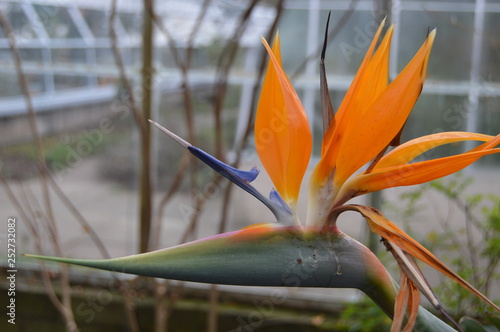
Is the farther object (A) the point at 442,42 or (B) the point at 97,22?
(B) the point at 97,22

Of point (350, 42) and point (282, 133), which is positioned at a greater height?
point (350, 42)

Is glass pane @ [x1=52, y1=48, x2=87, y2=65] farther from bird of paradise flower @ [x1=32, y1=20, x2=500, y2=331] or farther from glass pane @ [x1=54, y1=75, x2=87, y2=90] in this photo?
bird of paradise flower @ [x1=32, y1=20, x2=500, y2=331]

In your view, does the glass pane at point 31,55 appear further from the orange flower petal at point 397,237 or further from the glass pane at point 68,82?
the orange flower petal at point 397,237

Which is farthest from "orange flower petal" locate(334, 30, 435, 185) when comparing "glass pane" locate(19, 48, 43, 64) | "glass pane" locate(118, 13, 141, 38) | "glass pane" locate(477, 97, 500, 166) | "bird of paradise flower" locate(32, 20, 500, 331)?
"glass pane" locate(19, 48, 43, 64)

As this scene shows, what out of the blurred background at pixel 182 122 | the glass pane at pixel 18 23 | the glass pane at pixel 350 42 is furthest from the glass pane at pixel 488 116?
the glass pane at pixel 18 23

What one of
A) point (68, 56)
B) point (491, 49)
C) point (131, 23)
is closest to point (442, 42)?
point (491, 49)

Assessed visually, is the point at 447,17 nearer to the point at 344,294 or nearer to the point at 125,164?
the point at 344,294

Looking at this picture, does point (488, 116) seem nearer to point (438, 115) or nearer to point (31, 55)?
point (438, 115)
